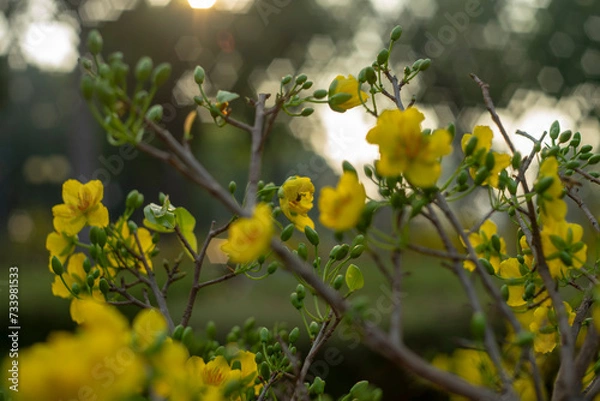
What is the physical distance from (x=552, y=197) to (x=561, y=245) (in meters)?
0.06

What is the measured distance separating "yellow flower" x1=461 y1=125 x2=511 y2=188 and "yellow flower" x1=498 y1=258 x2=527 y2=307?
0.15 m

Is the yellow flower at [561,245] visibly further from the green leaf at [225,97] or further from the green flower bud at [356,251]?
the green leaf at [225,97]

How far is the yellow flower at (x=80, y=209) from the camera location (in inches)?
40.4

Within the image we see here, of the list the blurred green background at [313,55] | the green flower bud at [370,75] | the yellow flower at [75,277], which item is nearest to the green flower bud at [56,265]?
the yellow flower at [75,277]

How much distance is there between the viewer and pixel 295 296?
1075 mm

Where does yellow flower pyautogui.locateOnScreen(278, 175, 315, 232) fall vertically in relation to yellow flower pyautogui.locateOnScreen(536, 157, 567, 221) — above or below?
above

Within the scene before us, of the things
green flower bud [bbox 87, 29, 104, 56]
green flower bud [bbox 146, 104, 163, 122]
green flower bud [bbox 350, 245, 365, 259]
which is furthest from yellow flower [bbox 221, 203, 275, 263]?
green flower bud [bbox 350, 245, 365, 259]

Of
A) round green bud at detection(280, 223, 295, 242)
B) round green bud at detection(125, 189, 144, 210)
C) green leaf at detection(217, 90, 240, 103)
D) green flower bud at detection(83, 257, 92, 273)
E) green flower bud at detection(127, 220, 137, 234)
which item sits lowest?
round green bud at detection(280, 223, 295, 242)

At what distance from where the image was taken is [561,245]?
0.72 m

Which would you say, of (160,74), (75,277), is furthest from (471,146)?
(75,277)

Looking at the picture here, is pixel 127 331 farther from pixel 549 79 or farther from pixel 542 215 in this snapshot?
pixel 549 79

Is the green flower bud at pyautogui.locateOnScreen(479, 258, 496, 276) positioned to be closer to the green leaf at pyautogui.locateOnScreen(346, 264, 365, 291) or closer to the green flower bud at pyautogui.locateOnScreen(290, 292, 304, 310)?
the green leaf at pyautogui.locateOnScreen(346, 264, 365, 291)

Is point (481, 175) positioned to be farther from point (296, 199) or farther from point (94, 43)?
point (94, 43)

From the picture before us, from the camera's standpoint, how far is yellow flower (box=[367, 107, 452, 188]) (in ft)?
2.15
